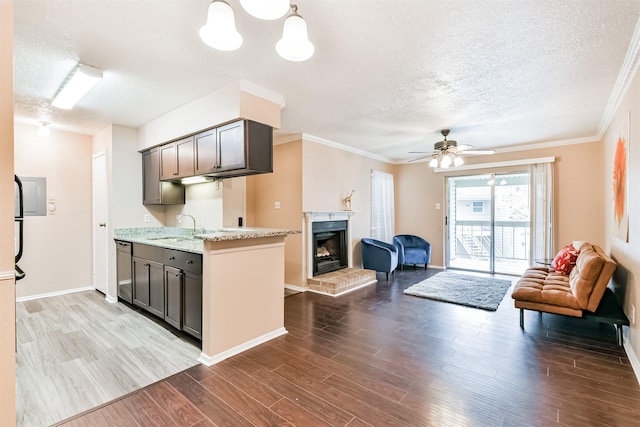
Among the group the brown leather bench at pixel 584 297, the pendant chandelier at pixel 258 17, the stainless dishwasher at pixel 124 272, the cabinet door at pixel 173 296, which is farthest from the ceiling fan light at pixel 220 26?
the brown leather bench at pixel 584 297

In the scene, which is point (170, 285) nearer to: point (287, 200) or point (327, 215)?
point (287, 200)

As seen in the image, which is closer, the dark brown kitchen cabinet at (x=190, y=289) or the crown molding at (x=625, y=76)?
the crown molding at (x=625, y=76)

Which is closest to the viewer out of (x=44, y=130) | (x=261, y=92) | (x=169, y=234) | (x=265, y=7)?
(x=265, y=7)

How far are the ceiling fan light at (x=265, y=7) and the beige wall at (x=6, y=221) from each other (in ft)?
3.73

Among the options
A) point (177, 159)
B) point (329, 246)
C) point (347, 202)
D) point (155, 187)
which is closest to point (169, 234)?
point (155, 187)

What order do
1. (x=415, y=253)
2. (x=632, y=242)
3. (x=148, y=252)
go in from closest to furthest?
(x=632, y=242), (x=148, y=252), (x=415, y=253)

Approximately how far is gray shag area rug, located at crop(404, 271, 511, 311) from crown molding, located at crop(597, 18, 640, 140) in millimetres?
2697

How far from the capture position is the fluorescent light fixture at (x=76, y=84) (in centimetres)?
256

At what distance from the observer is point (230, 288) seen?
267 cm

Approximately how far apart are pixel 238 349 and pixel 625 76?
428 centimetres

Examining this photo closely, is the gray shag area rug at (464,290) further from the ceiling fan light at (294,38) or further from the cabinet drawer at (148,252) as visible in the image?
the ceiling fan light at (294,38)

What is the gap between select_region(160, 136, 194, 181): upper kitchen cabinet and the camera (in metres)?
3.61

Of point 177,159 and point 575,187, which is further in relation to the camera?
point 575,187

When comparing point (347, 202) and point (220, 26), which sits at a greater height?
point (220, 26)
